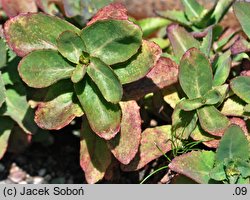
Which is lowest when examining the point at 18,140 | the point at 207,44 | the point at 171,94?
the point at 18,140

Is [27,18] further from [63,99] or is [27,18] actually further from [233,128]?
[233,128]

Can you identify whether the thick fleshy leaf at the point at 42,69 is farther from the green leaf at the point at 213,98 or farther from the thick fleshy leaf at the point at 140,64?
the green leaf at the point at 213,98

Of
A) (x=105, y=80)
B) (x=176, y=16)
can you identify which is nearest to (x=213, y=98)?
(x=105, y=80)

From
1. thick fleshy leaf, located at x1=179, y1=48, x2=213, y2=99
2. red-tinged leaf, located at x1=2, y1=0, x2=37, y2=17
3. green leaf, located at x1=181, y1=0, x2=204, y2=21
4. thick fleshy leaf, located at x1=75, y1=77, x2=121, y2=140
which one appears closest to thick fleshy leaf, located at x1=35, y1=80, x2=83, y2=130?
thick fleshy leaf, located at x1=75, y1=77, x2=121, y2=140

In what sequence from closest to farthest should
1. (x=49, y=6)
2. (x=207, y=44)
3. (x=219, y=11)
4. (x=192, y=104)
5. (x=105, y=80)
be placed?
(x=105, y=80), (x=192, y=104), (x=207, y=44), (x=219, y=11), (x=49, y=6)

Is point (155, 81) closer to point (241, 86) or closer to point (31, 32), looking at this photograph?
point (241, 86)

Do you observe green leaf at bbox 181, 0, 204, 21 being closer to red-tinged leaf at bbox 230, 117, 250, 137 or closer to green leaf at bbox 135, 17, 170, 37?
green leaf at bbox 135, 17, 170, 37

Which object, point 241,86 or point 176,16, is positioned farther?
point 176,16
